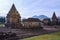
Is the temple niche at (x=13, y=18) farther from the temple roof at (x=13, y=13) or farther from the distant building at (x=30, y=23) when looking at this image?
the distant building at (x=30, y=23)

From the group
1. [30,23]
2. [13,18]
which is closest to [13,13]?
[13,18]

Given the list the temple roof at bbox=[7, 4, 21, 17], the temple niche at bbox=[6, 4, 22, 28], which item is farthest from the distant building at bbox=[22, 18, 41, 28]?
the temple roof at bbox=[7, 4, 21, 17]

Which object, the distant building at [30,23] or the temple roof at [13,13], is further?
the temple roof at [13,13]

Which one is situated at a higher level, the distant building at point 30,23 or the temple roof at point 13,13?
the temple roof at point 13,13

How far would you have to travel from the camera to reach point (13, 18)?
1548cm

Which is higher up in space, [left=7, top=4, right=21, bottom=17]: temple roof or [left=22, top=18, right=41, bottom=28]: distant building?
[left=7, top=4, right=21, bottom=17]: temple roof

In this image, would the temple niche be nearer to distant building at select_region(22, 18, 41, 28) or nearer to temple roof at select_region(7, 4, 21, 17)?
temple roof at select_region(7, 4, 21, 17)

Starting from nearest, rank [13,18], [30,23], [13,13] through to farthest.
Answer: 1. [30,23]
2. [13,13]
3. [13,18]

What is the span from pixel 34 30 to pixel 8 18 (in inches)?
118

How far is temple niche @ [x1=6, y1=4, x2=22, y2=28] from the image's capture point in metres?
15.2

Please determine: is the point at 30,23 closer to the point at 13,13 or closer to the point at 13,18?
the point at 13,18

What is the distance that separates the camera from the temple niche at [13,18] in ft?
49.9

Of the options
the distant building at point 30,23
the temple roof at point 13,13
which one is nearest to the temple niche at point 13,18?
the temple roof at point 13,13

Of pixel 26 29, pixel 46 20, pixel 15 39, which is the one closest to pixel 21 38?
pixel 15 39
